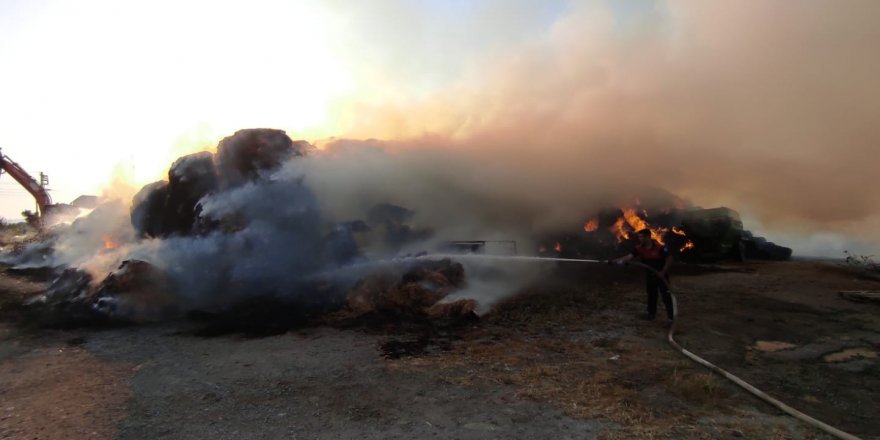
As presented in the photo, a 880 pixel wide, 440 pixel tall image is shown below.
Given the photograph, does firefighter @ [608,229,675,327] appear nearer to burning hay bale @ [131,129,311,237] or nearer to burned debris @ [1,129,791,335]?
burned debris @ [1,129,791,335]

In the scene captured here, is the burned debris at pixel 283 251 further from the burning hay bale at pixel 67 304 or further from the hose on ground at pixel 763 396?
the hose on ground at pixel 763 396

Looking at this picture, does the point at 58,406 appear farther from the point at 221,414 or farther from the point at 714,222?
the point at 714,222

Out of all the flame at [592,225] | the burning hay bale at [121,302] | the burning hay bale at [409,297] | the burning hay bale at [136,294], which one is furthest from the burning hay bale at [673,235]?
the burning hay bale at [121,302]

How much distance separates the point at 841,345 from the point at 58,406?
12278mm

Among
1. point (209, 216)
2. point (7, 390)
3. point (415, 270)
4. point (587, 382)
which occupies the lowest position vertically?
point (7, 390)

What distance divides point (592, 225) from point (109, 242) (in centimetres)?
2139

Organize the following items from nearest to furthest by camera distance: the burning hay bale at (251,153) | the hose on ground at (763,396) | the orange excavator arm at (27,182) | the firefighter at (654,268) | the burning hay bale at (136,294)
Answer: the hose on ground at (763,396)
the firefighter at (654,268)
the burning hay bale at (136,294)
the burning hay bale at (251,153)
the orange excavator arm at (27,182)

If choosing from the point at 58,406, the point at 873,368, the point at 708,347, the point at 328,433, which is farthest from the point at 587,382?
the point at 58,406

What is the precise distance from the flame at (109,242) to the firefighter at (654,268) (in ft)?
65.9

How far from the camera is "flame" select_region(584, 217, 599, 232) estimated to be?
21312mm

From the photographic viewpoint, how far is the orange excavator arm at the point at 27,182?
116ft

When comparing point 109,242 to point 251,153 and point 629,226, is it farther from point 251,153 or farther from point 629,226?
point 629,226

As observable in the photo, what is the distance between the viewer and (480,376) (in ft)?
23.9

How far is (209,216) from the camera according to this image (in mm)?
15570
